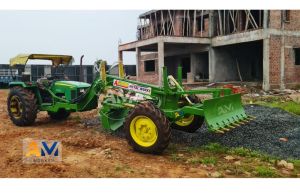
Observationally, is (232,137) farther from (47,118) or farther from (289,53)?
(289,53)

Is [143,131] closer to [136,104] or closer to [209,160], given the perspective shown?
[136,104]

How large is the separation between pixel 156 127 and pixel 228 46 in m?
17.6

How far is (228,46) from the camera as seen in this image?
22.3m

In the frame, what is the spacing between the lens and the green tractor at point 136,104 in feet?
19.5

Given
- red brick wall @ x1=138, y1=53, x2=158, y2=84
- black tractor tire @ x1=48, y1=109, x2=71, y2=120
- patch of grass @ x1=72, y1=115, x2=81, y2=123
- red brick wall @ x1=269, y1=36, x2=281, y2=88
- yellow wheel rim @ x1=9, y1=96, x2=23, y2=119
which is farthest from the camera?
red brick wall @ x1=138, y1=53, x2=158, y2=84

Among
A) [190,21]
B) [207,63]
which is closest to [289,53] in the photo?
[207,63]

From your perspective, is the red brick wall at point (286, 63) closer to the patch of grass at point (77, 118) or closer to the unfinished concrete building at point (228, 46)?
the unfinished concrete building at point (228, 46)

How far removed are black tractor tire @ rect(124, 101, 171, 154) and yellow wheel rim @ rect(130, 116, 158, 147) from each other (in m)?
0.05

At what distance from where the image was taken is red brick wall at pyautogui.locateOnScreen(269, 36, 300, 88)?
18109 mm

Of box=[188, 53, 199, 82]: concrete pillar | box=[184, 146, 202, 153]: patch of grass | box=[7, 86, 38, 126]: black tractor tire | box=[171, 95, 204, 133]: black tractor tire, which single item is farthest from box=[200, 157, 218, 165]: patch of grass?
box=[188, 53, 199, 82]: concrete pillar

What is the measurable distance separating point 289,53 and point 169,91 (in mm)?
14589

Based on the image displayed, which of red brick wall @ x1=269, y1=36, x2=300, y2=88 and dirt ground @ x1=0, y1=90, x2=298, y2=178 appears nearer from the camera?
dirt ground @ x1=0, y1=90, x2=298, y2=178

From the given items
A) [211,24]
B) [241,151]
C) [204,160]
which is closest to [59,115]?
[204,160]

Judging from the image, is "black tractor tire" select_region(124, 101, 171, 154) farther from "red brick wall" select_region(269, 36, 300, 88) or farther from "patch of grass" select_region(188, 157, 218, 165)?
"red brick wall" select_region(269, 36, 300, 88)
